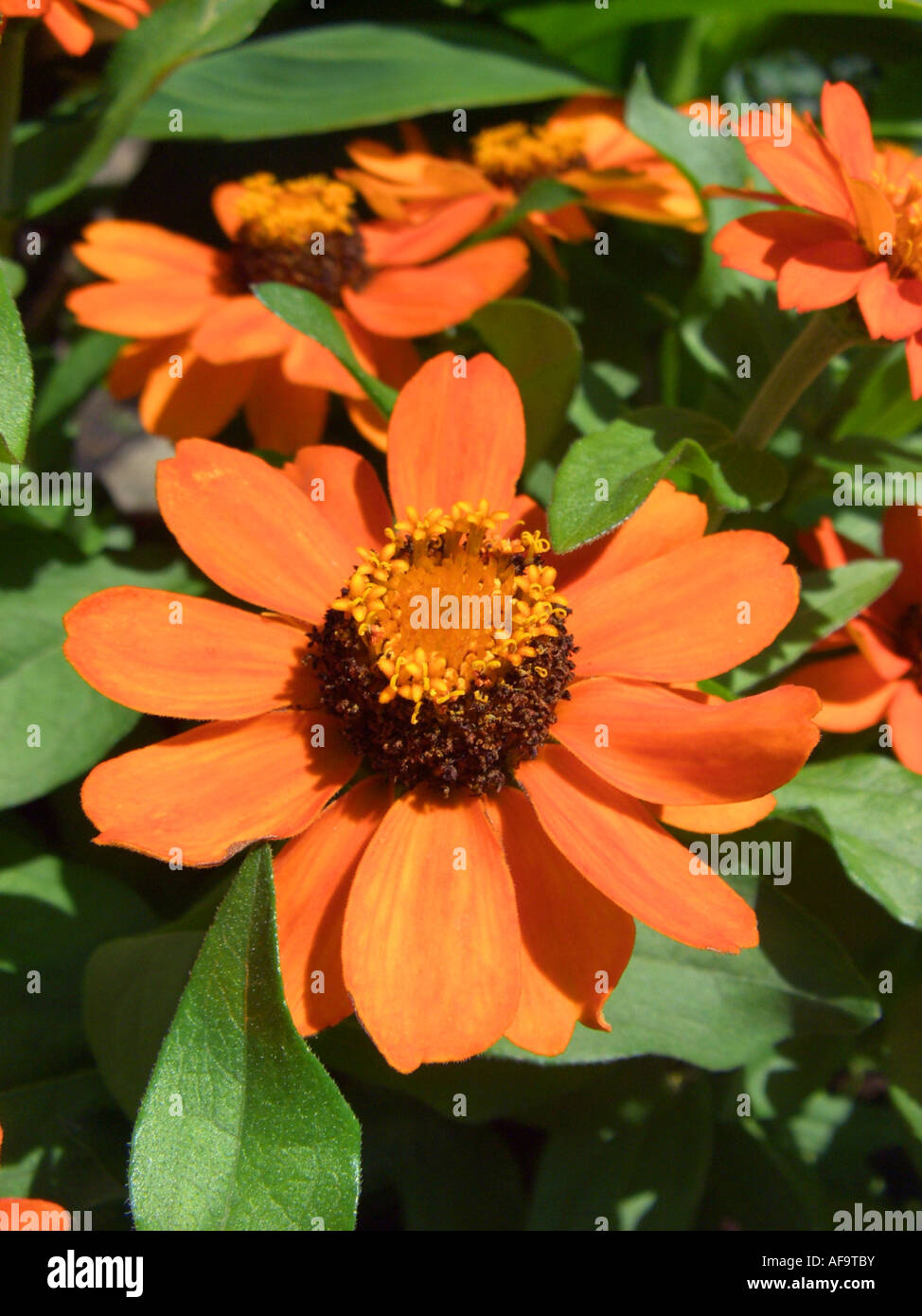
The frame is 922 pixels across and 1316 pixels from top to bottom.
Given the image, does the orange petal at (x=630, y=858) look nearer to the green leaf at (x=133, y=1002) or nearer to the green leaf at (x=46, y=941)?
the green leaf at (x=133, y=1002)

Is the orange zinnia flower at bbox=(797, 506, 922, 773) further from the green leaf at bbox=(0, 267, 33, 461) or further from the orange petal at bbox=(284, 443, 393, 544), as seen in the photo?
the green leaf at bbox=(0, 267, 33, 461)

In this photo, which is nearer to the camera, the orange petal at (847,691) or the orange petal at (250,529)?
the orange petal at (250,529)

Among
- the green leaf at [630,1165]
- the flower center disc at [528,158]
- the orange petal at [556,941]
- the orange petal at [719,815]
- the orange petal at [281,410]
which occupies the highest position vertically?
the flower center disc at [528,158]

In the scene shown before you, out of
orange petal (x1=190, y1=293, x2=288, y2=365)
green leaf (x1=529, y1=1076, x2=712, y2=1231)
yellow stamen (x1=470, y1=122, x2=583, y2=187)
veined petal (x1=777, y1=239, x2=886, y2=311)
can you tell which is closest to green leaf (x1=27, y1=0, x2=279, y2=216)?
orange petal (x1=190, y1=293, x2=288, y2=365)

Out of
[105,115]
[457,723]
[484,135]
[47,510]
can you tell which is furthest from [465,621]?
[484,135]

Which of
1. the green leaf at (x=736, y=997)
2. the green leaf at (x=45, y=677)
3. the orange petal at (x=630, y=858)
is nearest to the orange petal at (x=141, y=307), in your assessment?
the green leaf at (x=45, y=677)

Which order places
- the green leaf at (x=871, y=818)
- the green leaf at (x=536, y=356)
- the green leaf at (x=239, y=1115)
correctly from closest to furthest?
the green leaf at (x=239, y=1115)
the green leaf at (x=871, y=818)
the green leaf at (x=536, y=356)
